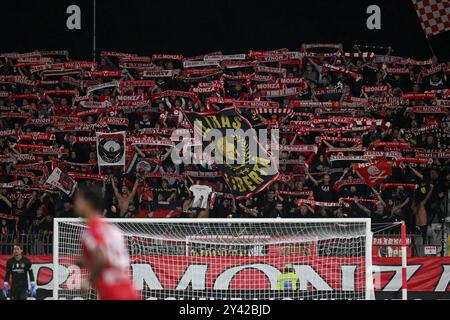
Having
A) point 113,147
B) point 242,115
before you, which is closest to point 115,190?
point 113,147

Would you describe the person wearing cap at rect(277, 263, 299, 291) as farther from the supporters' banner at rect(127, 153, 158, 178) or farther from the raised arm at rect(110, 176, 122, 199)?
the supporters' banner at rect(127, 153, 158, 178)

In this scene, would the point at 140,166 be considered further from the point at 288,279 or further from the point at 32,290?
the point at 288,279

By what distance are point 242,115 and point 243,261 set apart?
5.13 m

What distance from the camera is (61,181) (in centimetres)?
1888

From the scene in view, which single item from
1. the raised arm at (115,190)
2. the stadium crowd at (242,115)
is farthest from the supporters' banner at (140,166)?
the raised arm at (115,190)

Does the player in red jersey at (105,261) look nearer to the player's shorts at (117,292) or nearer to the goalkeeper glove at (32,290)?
the player's shorts at (117,292)

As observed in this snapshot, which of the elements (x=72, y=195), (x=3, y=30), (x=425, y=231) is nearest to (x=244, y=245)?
(x=425, y=231)

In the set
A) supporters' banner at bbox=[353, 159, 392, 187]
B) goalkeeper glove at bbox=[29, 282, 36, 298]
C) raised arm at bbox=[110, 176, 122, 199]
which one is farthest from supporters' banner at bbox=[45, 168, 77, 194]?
supporters' banner at bbox=[353, 159, 392, 187]

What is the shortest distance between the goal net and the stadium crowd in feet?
8.08

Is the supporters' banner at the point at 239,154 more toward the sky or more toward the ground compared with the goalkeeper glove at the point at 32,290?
more toward the sky

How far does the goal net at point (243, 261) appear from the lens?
47.9ft

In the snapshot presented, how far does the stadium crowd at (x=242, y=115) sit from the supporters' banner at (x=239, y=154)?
34 centimetres
